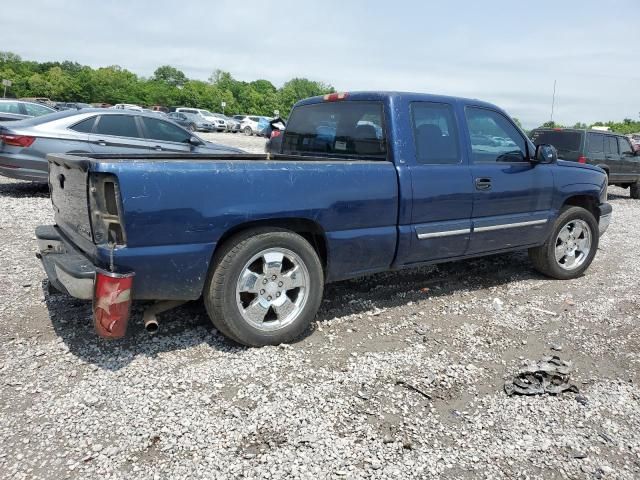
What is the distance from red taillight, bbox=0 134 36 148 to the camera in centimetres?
784

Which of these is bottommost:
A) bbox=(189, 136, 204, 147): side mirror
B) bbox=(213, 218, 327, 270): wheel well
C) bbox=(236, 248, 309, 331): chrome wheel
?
bbox=(236, 248, 309, 331): chrome wheel

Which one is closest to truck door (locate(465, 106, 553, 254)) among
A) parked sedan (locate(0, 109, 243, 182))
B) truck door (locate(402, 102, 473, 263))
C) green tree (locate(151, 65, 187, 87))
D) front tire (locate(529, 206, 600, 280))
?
truck door (locate(402, 102, 473, 263))

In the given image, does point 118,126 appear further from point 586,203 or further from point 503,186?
point 586,203

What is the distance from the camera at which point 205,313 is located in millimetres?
4117

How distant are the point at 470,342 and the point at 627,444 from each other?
1.29m

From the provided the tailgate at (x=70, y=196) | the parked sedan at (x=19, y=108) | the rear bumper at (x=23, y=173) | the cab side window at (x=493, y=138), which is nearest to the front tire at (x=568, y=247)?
the cab side window at (x=493, y=138)

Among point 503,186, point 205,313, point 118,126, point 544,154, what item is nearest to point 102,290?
point 205,313

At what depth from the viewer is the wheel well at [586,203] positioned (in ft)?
18.1

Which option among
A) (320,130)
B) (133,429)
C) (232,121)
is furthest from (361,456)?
(232,121)

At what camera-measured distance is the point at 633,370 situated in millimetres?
3564

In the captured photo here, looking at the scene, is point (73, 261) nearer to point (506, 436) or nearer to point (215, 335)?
point (215, 335)

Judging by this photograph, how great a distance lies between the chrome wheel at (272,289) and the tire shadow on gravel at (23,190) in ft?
23.0

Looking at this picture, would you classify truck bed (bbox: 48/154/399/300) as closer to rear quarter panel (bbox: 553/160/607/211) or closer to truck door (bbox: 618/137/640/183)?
rear quarter panel (bbox: 553/160/607/211)

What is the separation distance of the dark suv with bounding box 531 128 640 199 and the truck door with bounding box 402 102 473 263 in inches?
292
